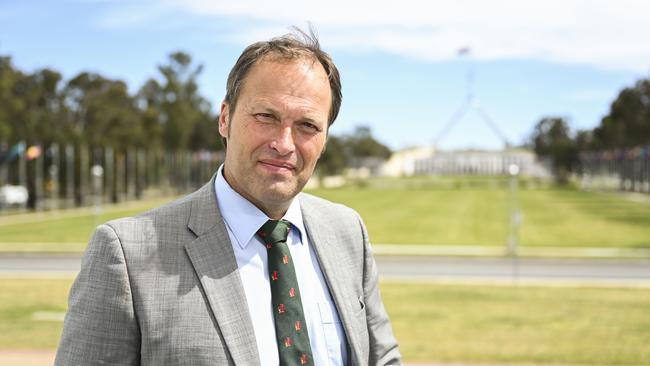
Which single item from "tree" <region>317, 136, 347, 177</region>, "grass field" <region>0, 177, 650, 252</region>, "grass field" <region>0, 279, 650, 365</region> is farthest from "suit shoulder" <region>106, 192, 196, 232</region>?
"tree" <region>317, 136, 347, 177</region>

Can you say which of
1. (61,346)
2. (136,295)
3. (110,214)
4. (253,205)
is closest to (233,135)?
(253,205)

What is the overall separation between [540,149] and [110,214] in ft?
385

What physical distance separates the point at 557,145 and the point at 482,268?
4419 inches

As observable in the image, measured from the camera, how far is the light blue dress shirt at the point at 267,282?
228 cm

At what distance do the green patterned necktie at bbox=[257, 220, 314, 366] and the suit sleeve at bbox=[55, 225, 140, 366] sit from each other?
0.41 metres

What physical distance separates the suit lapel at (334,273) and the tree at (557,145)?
12437 cm

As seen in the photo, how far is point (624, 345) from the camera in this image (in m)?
10.9

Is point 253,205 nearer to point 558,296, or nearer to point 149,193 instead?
point 558,296

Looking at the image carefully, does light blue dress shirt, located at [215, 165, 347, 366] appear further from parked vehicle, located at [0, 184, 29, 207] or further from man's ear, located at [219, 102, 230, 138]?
parked vehicle, located at [0, 184, 29, 207]

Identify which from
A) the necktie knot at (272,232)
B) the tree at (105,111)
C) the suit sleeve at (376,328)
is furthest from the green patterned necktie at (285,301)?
the tree at (105,111)

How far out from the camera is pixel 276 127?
2311 millimetres

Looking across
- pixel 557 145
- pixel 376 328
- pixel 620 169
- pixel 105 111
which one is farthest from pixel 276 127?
pixel 557 145

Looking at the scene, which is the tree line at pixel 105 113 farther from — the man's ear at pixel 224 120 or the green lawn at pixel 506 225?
the man's ear at pixel 224 120

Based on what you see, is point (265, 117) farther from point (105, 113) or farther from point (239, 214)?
point (105, 113)
